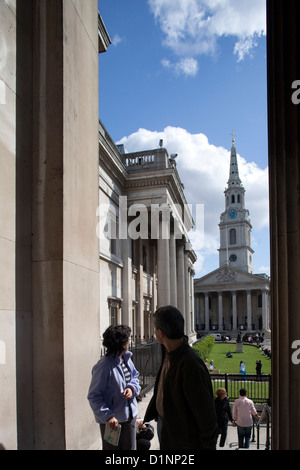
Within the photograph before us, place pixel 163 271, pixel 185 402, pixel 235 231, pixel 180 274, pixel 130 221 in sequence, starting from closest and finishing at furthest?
pixel 185 402, pixel 163 271, pixel 130 221, pixel 180 274, pixel 235 231

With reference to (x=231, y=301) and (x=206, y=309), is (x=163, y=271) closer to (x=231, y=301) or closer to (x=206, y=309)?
(x=206, y=309)

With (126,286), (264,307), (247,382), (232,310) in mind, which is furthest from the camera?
(232,310)

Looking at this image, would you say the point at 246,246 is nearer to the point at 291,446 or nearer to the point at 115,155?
the point at 115,155

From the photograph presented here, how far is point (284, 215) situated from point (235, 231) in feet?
361

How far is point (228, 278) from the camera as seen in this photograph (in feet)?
290

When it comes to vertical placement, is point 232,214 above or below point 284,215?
above

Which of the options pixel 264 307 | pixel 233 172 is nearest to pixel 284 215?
pixel 264 307

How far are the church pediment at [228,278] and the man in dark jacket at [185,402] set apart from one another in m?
85.9

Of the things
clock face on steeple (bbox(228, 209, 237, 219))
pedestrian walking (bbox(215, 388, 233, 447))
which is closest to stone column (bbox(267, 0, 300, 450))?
pedestrian walking (bbox(215, 388, 233, 447))

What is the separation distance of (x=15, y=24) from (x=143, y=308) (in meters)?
25.3

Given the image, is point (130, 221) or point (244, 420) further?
point (130, 221)

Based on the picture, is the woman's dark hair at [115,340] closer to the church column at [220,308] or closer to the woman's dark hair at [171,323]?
the woman's dark hair at [171,323]

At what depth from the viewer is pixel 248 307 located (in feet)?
279
